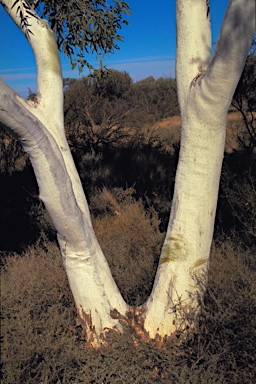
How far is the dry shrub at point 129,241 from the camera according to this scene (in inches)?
194

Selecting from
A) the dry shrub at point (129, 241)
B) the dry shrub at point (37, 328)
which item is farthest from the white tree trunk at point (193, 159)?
the dry shrub at point (37, 328)

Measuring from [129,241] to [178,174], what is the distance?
2.55m

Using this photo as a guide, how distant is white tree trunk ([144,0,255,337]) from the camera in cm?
328

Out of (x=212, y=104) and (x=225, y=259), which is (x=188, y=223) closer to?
(x=212, y=104)

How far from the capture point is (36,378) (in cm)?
336

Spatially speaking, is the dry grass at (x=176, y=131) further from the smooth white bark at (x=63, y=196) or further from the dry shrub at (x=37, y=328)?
the smooth white bark at (x=63, y=196)

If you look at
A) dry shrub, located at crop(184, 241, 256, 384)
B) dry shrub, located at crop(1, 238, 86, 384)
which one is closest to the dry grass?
dry shrub, located at crop(184, 241, 256, 384)

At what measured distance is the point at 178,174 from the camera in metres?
3.78

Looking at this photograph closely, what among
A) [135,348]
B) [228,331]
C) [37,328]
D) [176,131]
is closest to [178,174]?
[228,331]

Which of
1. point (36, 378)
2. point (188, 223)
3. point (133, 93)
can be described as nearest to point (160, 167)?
point (188, 223)

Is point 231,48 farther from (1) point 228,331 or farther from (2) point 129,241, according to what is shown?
(2) point 129,241

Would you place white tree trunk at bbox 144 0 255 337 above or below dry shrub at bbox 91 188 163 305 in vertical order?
above

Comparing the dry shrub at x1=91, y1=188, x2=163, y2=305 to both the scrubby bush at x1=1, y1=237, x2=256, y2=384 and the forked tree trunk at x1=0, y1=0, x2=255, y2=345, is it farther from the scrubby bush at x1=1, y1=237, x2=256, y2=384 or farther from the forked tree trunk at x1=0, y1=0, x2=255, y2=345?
the scrubby bush at x1=1, y1=237, x2=256, y2=384

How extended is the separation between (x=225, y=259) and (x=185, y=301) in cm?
133
